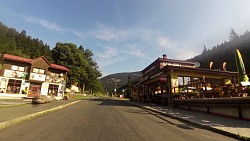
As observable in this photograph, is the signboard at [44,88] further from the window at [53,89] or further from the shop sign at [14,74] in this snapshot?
the shop sign at [14,74]

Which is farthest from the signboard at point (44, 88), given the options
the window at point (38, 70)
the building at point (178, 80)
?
the building at point (178, 80)

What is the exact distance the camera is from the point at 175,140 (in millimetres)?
5785

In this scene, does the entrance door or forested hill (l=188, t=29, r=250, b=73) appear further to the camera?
forested hill (l=188, t=29, r=250, b=73)

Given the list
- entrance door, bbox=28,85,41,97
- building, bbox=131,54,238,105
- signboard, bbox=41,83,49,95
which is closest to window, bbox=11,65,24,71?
entrance door, bbox=28,85,41,97

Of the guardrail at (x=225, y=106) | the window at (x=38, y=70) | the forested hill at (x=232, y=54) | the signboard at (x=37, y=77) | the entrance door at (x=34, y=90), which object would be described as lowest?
the guardrail at (x=225, y=106)

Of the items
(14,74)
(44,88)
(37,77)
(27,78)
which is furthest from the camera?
(44,88)

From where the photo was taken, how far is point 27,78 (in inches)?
1428

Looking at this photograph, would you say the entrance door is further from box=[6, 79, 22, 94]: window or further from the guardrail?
the guardrail

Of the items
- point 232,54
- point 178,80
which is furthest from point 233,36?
point 178,80

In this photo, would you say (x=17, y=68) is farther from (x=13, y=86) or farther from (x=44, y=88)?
(x=44, y=88)

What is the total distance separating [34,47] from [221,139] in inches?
3677

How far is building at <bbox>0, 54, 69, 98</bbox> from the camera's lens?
33625 mm

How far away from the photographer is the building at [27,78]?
110 feet

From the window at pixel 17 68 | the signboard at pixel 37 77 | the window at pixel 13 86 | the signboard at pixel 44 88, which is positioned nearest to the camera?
the window at pixel 13 86
